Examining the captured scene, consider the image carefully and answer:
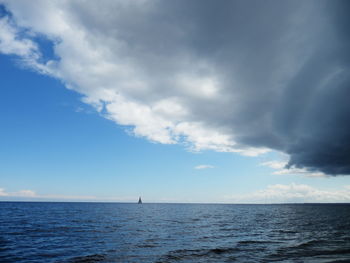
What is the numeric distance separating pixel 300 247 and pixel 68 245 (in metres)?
27.9

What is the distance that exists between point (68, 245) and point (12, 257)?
22.6 feet

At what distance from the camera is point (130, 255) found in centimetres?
2444

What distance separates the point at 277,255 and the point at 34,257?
79.2 feet

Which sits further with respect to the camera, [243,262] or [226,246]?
[226,246]

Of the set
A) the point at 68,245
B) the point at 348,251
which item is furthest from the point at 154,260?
the point at 348,251

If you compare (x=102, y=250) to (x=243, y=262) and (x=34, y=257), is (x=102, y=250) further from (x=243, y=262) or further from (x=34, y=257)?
(x=243, y=262)

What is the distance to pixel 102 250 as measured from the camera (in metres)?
26.9

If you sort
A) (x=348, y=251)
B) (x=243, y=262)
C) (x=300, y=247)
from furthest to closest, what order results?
(x=300, y=247)
(x=348, y=251)
(x=243, y=262)

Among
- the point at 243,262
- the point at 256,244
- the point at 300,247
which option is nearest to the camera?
the point at 243,262

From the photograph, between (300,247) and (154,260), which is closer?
(154,260)

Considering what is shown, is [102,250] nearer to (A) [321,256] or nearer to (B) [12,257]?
(B) [12,257]

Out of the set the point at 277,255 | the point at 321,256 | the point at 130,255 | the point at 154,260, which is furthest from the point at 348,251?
the point at 130,255

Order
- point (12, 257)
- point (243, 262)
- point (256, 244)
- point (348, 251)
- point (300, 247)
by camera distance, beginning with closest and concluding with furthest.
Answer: point (243, 262) → point (12, 257) → point (348, 251) → point (300, 247) → point (256, 244)

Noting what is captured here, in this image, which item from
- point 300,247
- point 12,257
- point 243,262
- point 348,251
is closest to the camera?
point 243,262
